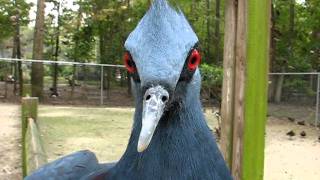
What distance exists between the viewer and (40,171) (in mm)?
2225

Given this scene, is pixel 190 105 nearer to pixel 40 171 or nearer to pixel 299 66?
pixel 40 171

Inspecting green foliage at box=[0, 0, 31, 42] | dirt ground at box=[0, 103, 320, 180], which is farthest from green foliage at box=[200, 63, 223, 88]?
green foliage at box=[0, 0, 31, 42]

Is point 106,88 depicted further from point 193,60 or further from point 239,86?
point 193,60

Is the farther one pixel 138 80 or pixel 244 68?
pixel 244 68

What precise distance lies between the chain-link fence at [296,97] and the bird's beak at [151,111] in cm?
1002

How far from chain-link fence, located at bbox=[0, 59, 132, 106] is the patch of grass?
2.08 metres

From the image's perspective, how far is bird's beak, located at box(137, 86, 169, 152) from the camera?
123cm

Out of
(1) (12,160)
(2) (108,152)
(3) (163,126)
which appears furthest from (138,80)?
(2) (108,152)

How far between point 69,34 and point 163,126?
53.2 feet

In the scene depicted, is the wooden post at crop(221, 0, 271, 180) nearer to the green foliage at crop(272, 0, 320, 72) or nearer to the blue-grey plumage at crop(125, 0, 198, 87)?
the blue-grey plumage at crop(125, 0, 198, 87)

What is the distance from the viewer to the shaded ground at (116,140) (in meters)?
5.95

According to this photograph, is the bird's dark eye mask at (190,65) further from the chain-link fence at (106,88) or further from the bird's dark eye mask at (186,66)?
the chain-link fence at (106,88)

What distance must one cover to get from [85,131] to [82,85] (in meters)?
7.43

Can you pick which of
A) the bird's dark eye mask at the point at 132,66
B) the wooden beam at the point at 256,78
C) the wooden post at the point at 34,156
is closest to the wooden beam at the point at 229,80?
the wooden beam at the point at 256,78
